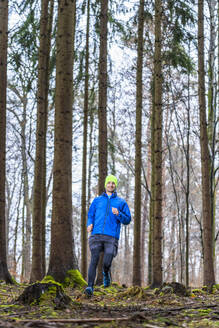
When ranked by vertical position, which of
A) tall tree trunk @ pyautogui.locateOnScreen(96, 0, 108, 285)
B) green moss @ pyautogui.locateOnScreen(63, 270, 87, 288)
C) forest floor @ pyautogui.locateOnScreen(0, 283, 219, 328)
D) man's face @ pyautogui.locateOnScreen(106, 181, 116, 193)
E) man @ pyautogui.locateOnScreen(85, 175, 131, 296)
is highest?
tall tree trunk @ pyautogui.locateOnScreen(96, 0, 108, 285)

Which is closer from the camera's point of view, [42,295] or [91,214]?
[42,295]

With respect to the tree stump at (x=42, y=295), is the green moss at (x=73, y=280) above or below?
below

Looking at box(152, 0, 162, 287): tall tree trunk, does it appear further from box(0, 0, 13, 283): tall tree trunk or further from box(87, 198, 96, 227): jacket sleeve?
box(0, 0, 13, 283): tall tree trunk

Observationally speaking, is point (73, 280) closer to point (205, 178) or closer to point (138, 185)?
point (138, 185)

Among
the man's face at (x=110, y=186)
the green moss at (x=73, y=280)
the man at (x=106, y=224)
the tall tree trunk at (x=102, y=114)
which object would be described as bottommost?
the green moss at (x=73, y=280)

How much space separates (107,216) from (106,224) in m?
0.12

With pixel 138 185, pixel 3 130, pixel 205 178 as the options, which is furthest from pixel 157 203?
pixel 3 130

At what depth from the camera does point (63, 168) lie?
6.83 metres

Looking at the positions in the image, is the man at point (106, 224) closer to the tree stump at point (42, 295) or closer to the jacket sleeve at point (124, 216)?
the jacket sleeve at point (124, 216)

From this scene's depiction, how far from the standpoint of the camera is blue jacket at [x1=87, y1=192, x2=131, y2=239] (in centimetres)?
589

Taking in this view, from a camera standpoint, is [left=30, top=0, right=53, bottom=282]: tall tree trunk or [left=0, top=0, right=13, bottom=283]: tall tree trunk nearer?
[left=0, top=0, right=13, bottom=283]: tall tree trunk

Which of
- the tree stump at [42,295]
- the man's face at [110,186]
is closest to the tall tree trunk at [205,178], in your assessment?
the man's face at [110,186]

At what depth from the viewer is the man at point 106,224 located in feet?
19.3

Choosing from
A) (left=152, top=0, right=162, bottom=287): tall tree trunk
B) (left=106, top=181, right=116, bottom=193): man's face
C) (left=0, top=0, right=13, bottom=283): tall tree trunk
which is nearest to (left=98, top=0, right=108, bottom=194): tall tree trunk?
(left=152, top=0, right=162, bottom=287): tall tree trunk
